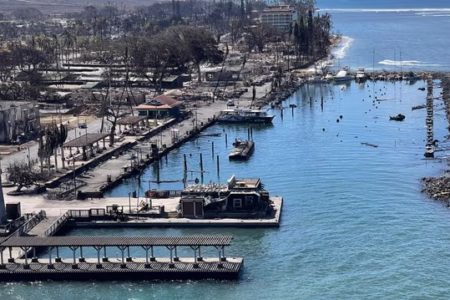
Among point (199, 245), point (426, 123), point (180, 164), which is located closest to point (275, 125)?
point (426, 123)

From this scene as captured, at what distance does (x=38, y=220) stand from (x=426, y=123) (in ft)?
83.8

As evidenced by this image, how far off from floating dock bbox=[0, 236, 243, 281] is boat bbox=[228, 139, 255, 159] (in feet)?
50.1

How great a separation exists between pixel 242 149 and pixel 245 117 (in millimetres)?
9667

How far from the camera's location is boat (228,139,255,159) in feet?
130

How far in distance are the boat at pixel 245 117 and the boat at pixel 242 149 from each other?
23.0ft

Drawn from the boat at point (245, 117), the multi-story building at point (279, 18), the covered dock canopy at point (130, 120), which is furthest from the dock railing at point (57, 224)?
the multi-story building at point (279, 18)

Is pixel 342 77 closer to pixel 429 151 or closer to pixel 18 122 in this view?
pixel 429 151

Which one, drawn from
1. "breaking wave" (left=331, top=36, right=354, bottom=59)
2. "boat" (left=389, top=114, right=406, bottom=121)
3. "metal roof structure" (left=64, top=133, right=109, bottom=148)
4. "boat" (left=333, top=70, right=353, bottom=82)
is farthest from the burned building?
"breaking wave" (left=331, top=36, right=354, bottom=59)

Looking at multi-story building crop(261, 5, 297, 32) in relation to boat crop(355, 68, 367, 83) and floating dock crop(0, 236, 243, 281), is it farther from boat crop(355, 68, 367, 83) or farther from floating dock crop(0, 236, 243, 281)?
floating dock crop(0, 236, 243, 281)

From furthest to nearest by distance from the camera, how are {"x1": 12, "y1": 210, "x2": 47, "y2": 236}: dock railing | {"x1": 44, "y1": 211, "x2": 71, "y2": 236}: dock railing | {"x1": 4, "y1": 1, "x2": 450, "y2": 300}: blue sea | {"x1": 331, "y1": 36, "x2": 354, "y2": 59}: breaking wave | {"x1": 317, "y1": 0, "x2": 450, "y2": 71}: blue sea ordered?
{"x1": 331, "y1": 36, "x2": 354, "y2": 59}: breaking wave, {"x1": 317, "y1": 0, "x2": 450, "y2": 71}: blue sea, {"x1": 44, "y1": 211, "x2": 71, "y2": 236}: dock railing, {"x1": 12, "y1": 210, "x2": 47, "y2": 236}: dock railing, {"x1": 4, "y1": 1, "x2": 450, "y2": 300}: blue sea

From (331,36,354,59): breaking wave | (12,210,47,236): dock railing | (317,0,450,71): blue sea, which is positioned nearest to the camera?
(12,210,47,236): dock railing

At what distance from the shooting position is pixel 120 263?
23.8 m

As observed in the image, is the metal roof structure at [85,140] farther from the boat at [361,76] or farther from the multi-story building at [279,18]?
the multi-story building at [279,18]

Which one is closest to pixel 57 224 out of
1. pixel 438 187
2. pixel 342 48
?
pixel 438 187
